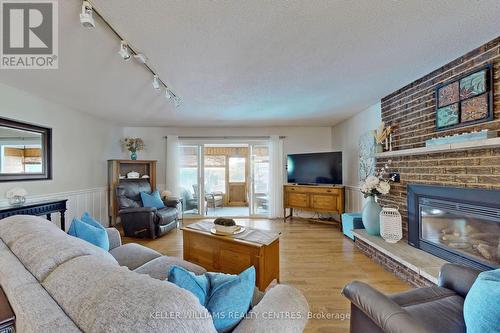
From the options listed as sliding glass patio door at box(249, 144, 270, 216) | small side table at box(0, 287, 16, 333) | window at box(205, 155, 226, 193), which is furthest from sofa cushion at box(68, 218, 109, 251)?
window at box(205, 155, 226, 193)

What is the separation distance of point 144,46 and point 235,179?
6069 millimetres

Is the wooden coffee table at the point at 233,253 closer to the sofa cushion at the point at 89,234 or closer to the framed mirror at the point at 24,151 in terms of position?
the sofa cushion at the point at 89,234

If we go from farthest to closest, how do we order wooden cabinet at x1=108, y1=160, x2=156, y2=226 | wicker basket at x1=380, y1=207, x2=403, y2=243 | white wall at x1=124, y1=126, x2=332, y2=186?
white wall at x1=124, y1=126, x2=332, y2=186 < wooden cabinet at x1=108, y1=160, x2=156, y2=226 < wicker basket at x1=380, y1=207, x2=403, y2=243

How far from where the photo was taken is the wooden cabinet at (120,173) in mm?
4605

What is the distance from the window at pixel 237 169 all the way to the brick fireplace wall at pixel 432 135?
4.87m

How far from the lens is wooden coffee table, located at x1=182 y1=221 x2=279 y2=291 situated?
2.15 meters

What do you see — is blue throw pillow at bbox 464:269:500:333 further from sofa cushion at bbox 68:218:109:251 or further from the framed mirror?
the framed mirror

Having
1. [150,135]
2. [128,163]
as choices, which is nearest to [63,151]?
[128,163]

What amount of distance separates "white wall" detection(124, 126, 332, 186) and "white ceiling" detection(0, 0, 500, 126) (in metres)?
2.04

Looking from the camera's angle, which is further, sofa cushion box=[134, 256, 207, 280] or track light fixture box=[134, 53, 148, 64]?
track light fixture box=[134, 53, 148, 64]

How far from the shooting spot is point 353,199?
14.8 feet

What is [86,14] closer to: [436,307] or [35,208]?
[35,208]

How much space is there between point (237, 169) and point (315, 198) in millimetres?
3559

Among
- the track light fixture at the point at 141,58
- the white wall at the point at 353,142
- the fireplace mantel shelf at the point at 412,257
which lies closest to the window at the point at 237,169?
the white wall at the point at 353,142
